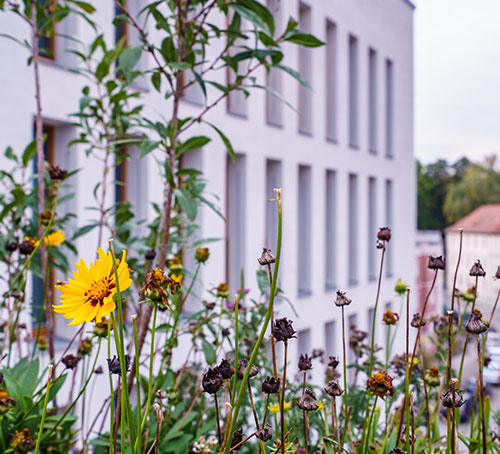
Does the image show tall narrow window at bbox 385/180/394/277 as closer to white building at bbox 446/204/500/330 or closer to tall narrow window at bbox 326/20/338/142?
tall narrow window at bbox 326/20/338/142

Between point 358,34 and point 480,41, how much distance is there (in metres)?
4.01

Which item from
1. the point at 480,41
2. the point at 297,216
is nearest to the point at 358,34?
the point at 297,216

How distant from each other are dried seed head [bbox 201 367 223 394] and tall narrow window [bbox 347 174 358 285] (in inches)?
306

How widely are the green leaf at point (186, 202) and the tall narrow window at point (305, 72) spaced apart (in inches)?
230

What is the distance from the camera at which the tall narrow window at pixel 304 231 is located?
704 centimetres

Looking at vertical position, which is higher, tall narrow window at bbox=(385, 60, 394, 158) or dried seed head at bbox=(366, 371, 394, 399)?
tall narrow window at bbox=(385, 60, 394, 158)

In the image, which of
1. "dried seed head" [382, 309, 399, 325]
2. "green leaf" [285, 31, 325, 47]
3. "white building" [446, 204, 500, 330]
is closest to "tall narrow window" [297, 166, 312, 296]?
"green leaf" [285, 31, 325, 47]

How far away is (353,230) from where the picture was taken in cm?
831

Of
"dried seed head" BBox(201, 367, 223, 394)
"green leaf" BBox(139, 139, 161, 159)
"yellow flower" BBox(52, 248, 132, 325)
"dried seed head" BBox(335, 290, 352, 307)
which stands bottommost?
"dried seed head" BBox(201, 367, 223, 394)

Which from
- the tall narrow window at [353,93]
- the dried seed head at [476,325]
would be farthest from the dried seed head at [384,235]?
the tall narrow window at [353,93]

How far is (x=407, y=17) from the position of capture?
9.72 meters

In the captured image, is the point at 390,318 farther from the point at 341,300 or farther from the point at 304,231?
the point at 304,231

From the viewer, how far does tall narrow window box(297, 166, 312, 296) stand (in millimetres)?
7039

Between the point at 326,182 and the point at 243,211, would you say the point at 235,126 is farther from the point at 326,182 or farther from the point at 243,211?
the point at 326,182
